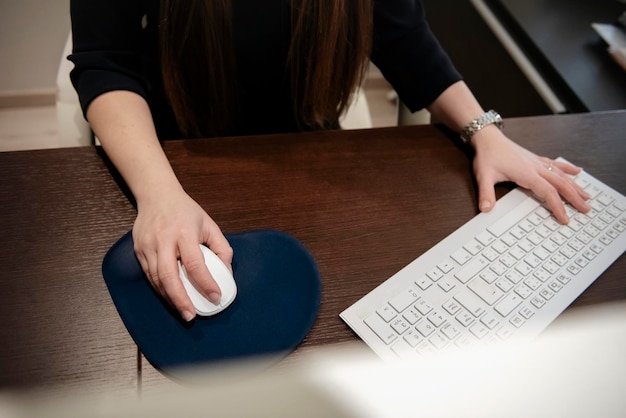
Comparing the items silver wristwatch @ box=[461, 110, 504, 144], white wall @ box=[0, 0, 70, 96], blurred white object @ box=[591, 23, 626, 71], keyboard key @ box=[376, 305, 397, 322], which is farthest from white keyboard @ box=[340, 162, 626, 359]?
white wall @ box=[0, 0, 70, 96]

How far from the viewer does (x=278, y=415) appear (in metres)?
0.23

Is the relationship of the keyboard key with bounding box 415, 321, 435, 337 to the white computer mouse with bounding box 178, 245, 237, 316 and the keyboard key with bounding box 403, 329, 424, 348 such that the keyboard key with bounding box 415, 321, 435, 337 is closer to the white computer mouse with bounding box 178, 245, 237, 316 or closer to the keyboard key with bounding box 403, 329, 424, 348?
the keyboard key with bounding box 403, 329, 424, 348

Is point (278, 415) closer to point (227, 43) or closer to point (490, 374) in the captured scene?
point (490, 374)

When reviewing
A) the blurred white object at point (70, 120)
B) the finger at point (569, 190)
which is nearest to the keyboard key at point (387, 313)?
the finger at point (569, 190)

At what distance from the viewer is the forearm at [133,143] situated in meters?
0.63

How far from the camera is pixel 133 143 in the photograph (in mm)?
662

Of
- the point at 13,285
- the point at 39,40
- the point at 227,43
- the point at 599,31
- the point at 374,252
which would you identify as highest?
the point at 599,31

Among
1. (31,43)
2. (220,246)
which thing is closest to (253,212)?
(220,246)

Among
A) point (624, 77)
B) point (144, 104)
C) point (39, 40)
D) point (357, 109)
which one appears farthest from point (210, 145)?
point (39, 40)

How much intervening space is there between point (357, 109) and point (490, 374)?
0.83m

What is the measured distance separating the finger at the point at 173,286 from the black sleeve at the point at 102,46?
30cm

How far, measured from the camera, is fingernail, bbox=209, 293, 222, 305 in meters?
0.53

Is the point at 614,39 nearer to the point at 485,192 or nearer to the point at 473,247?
the point at 485,192

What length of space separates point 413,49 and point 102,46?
497 millimetres
